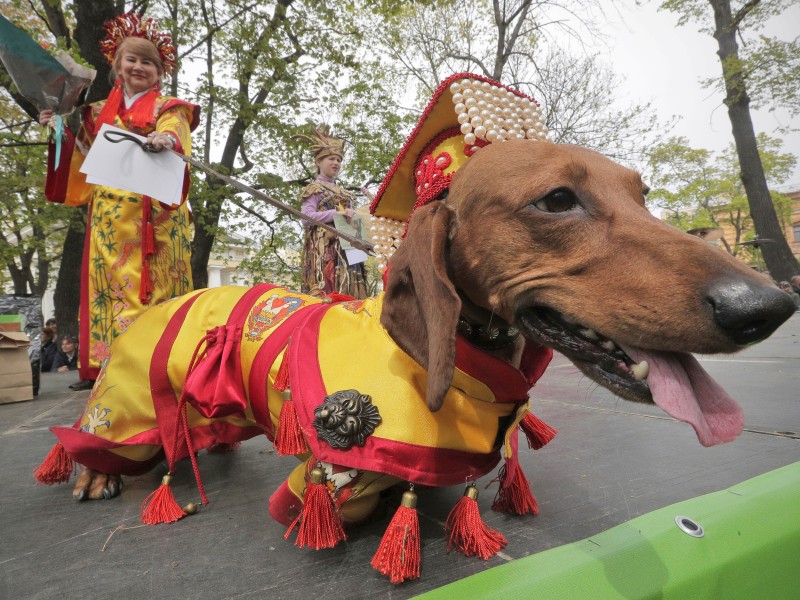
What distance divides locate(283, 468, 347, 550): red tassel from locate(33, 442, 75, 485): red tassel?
1.34m

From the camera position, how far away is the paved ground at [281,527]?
121 cm

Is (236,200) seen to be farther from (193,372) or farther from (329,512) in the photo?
(329,512)

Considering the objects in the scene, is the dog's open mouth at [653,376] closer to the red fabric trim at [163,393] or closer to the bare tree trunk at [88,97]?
the red fabric trim at [163,393]

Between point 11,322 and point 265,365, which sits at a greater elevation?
point 265,365

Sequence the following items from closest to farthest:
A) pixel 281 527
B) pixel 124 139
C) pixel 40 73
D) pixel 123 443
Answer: pixel 281 527 < pixel 123 443 < pixel 124 139 < pixel 40 73

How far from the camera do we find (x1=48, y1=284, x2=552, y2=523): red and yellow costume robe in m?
1.29

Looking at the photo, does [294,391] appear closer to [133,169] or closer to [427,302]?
[427,302]

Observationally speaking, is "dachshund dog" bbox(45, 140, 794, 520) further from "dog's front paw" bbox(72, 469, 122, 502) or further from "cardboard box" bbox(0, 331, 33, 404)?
"cardboard box" bbox(0, 331, 33, 404)

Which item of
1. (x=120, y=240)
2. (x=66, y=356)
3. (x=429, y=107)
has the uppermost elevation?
(x=429, y=107)

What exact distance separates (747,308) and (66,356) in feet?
34.4

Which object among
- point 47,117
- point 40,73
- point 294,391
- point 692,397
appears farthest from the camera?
point 47,117

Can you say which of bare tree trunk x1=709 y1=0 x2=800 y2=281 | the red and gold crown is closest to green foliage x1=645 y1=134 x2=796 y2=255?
bare tree trunk x1=709 y1=0 x2=800 y2=281

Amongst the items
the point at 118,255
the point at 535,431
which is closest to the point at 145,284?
the point at 118,255

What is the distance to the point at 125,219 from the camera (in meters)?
3.30
